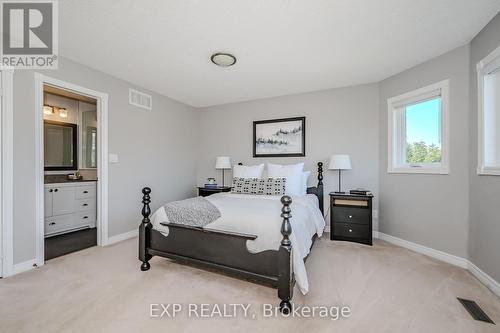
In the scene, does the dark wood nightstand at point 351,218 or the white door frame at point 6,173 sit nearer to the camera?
the white door frame at point 6,173

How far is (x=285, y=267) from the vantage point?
176 centimetres

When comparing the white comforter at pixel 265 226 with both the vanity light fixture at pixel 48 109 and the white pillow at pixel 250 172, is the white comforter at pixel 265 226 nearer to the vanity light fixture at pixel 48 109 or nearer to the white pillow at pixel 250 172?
the white pillow at pixel 250 172

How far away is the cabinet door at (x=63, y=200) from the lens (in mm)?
3605

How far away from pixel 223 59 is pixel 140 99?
183 cm

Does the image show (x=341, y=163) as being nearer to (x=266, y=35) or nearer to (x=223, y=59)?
(x=266, y=35)

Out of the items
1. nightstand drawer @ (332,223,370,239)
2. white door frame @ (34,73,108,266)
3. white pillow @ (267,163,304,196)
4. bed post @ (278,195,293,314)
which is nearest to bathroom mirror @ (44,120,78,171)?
white door frame @ (34,73,108,266)

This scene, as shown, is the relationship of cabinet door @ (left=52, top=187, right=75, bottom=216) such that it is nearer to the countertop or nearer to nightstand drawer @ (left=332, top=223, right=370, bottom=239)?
the countertop

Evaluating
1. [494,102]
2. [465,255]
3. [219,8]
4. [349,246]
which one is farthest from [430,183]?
[219,8]

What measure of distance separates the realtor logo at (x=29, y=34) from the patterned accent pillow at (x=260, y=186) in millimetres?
2814

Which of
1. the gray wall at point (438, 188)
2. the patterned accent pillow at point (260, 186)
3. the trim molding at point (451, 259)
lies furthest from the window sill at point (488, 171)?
the patterned accent pillow at point (260, 186)

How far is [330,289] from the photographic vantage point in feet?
6.78

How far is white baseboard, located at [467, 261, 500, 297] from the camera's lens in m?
1.99

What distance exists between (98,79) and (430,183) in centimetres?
467

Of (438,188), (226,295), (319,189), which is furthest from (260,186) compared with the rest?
(438,188)
